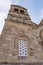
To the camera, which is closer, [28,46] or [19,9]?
[28,46]

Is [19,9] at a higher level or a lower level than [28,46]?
higher

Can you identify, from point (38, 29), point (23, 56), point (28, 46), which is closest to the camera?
point (23, 56)

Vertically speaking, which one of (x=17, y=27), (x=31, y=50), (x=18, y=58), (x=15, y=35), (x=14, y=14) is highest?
(x=14, y=14)

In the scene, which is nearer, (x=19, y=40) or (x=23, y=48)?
(x=23, y=48)

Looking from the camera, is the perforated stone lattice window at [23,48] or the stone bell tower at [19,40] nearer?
the stone bell tower at [19,40]

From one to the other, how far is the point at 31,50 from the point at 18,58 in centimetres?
146

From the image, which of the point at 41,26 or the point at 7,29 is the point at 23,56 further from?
the point at 41,26

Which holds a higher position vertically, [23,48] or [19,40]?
[19,40]

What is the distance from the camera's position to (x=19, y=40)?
36.3ft

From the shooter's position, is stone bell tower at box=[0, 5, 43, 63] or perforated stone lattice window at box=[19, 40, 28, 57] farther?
perforated stone lattice window at box=[19, 40, 28, 57]

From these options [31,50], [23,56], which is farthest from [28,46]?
[23,56]

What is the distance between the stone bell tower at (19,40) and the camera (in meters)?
10.1

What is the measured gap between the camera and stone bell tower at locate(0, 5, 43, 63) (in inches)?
396

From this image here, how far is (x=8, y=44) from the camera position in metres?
10.3
